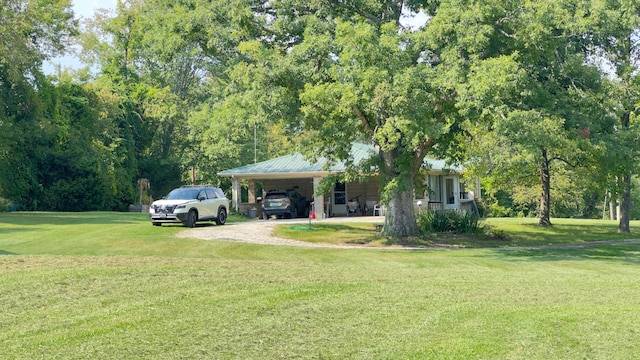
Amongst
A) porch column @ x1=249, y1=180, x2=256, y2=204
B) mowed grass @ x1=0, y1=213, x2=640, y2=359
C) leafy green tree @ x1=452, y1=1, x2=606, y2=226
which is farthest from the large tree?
porch column @ x1=249, y1=180, x2=256, y2=204

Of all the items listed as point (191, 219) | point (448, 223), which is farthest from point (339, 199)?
point (191, 219)

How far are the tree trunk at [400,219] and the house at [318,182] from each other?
38.1 ft

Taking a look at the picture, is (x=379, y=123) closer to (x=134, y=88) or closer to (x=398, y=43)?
(x=398, y=43)

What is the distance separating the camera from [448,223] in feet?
82.9

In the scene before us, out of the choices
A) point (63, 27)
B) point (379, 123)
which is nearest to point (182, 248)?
point (379, 123)

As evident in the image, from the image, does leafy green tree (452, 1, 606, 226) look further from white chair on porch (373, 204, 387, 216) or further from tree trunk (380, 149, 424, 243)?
white chair on porch (373, 204, 387, 216)

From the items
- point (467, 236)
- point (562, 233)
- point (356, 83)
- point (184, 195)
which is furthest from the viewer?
point (562, 233)

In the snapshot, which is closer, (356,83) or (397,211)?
(356,83)

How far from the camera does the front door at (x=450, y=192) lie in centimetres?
4341

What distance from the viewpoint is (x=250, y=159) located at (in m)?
54.3

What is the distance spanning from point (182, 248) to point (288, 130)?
7566 mm

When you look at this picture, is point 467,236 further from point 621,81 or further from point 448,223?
point 621,81

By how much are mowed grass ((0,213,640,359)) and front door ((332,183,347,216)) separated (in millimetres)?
25424

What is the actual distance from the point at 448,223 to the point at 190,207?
32.2ft
